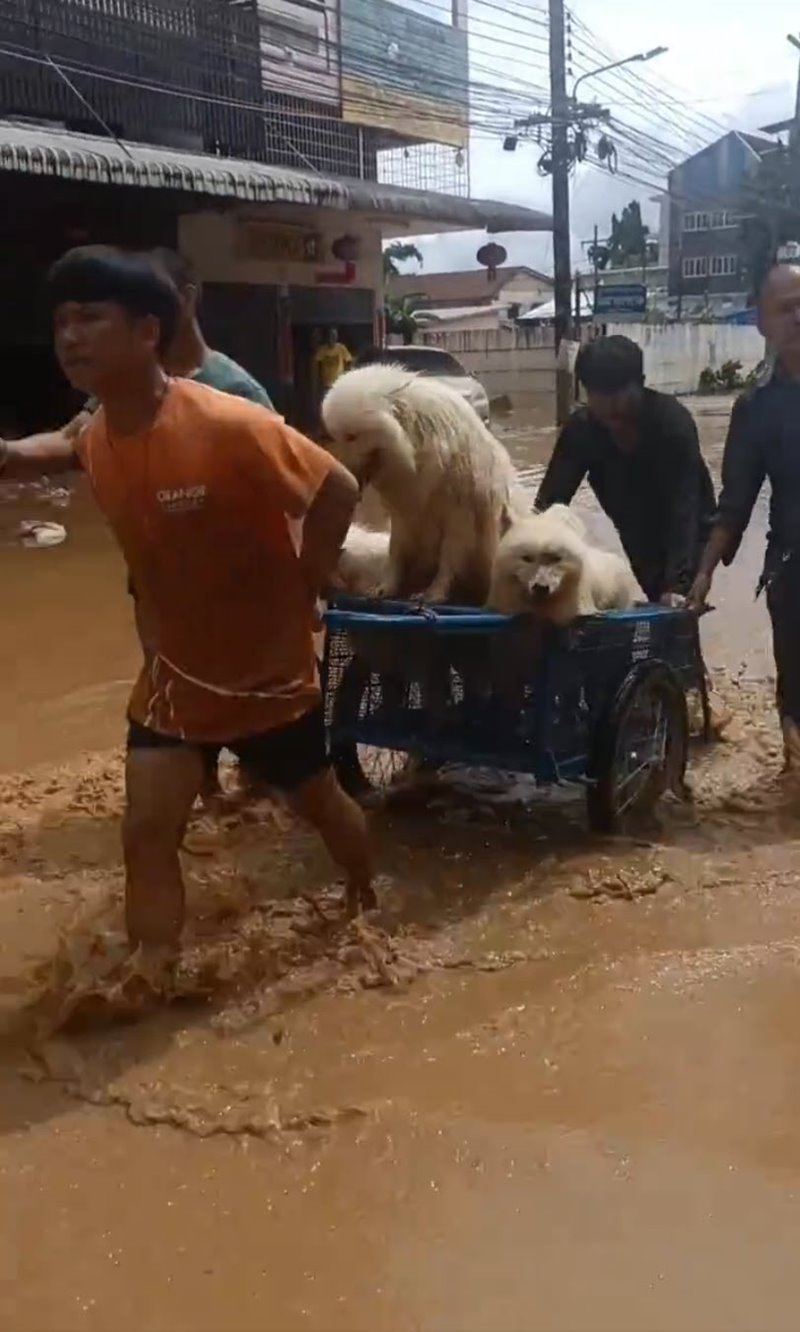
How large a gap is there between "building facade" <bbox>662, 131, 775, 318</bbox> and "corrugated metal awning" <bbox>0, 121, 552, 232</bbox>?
85.7ft

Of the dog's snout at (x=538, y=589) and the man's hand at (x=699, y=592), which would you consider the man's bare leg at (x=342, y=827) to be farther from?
the man's hand at (x=699, y=592)

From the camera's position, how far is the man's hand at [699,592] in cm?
461

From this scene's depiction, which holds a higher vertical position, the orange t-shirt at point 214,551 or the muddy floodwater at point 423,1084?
the orange t-shirt at point 214,551

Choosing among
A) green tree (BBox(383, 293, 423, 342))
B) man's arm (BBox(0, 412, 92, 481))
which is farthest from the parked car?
green tree (BBox(383, 293, 423, 342))

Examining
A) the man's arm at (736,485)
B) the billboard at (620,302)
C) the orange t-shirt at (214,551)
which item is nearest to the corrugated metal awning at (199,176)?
the man's arm at (736,485)

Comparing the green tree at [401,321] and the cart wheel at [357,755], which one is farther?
the green tree at [401,321]

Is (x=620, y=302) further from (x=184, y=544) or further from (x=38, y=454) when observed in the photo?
(x=184, y=544)

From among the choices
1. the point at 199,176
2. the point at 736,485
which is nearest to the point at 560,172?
the point at 199,176

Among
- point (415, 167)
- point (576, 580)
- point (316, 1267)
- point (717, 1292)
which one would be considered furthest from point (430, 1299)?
point (415, 167)

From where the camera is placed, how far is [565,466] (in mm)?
5082

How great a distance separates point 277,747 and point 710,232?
54792mm

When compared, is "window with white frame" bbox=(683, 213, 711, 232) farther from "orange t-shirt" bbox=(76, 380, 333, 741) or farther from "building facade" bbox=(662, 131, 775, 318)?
"orange t-shirt" bbox=(76, 380, 333, 741)

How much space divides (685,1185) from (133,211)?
14881 millimetres

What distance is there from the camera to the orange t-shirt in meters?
2.90
